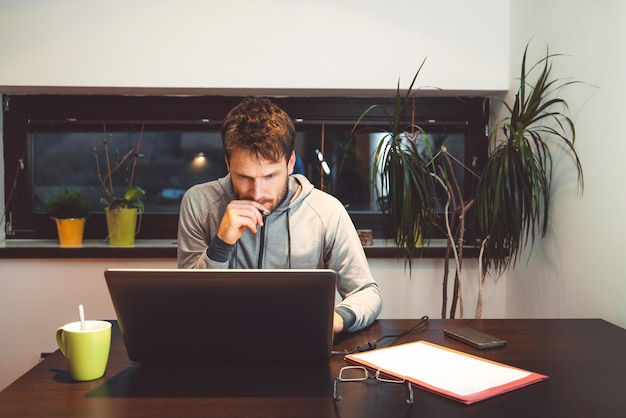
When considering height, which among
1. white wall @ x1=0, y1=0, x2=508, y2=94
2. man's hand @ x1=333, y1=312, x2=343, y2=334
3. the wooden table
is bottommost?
the wooden table

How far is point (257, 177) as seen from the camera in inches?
69.2

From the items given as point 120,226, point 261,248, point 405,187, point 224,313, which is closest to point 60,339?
point 224,313

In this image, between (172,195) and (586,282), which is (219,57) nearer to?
(172,195)

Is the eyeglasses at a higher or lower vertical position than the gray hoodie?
lower

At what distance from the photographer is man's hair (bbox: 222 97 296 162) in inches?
68.5

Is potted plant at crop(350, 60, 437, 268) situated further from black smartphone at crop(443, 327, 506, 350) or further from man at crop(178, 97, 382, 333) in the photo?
black smartphone at crop(443, 327, 506, 350)

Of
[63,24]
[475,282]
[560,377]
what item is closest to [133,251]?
[63,24]

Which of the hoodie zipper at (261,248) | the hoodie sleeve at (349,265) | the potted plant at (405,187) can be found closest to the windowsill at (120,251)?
the potted plant at (405,187)

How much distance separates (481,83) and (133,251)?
1.75m

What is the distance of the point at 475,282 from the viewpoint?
300cm

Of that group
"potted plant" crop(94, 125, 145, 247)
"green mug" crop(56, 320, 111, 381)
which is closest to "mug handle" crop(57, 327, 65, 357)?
"green mug" crop(56, 320, 111, 381)

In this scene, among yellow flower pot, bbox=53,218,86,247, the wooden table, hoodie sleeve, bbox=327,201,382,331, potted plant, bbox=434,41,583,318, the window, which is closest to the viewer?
the wooden table

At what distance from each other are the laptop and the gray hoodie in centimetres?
57

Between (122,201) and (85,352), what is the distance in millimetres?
1856
